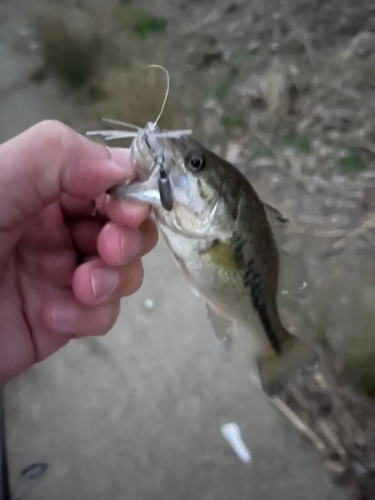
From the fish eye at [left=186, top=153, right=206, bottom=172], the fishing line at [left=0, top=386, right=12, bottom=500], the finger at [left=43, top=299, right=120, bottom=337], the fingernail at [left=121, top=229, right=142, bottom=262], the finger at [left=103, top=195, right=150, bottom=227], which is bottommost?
the fishing line at [left=0, top=386, right=12, bottom=500]

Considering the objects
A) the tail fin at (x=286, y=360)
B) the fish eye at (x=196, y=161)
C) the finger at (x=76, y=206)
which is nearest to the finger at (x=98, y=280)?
the finger at (x=76, y=206)

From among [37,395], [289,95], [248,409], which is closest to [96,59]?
[289,95]

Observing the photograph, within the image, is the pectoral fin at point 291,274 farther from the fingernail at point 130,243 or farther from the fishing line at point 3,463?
the fishing line at point 3,463

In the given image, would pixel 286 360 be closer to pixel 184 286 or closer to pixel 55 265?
pixel 55 265

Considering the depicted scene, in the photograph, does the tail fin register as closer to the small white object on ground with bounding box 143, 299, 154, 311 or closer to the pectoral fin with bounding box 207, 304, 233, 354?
the pectoral fin with bounding box 207, 304, 233, 354

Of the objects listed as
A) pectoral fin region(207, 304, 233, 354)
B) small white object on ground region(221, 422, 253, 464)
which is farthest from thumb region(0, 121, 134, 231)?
small white object on ground region(221, 422, 253, 464)

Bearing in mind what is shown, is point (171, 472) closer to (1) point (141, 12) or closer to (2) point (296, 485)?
(2) point (296, 485)
